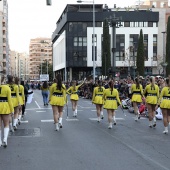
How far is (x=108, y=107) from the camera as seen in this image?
44.9ft

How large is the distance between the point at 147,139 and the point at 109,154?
267 centimetres

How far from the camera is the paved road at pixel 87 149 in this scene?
24.5 feet

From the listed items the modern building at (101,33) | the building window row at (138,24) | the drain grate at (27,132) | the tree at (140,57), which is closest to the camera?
the drain grate at (27,132)

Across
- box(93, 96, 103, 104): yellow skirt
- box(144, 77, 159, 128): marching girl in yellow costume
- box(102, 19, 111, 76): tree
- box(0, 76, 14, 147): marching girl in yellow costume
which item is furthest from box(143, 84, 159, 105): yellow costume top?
box(102, 19, 111, 76): tree

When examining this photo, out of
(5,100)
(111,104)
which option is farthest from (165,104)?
(5,100)

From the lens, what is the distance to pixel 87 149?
364 inches

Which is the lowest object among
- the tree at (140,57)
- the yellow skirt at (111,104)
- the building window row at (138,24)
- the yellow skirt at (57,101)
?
the yellow skirt at (111,104)

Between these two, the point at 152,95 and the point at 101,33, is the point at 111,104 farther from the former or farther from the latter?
the point at 101,33

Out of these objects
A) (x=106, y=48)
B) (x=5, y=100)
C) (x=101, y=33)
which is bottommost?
(x=5, y=100)

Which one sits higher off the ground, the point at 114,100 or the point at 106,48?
the point at 106,48

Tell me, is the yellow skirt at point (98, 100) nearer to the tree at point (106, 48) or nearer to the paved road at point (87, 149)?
the paved road at point (87, 149)

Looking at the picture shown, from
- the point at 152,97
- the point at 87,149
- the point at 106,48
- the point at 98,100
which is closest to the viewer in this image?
the point at 87,149

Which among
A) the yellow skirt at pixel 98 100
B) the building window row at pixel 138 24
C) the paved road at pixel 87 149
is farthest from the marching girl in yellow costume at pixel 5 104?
the building window row at pixel 138 24

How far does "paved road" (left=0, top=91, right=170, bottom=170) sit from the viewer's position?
7.48 metres
